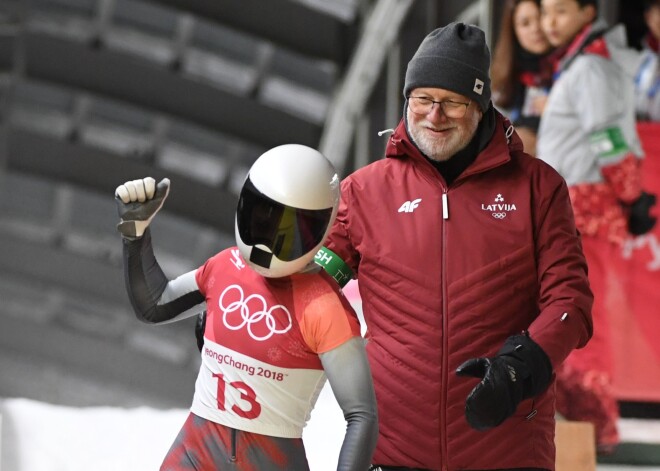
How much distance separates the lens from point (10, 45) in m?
15.7

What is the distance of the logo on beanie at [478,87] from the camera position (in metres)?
3.66

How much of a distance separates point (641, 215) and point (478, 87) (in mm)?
3609

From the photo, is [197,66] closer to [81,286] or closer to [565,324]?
[81,286]

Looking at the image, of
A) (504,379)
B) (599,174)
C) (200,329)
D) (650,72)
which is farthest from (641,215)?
(200,329)

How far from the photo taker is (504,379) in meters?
3.28

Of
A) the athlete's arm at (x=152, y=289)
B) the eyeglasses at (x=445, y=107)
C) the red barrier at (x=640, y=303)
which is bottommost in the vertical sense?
the red barrier at (x=640, y=303)

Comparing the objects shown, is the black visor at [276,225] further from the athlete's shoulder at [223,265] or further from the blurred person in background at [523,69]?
the blurred person in background at [523,69]

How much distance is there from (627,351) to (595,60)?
1.41m

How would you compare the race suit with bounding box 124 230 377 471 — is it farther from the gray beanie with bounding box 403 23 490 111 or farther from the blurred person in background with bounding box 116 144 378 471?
the gray beanie with bounding box 403 23 490 111

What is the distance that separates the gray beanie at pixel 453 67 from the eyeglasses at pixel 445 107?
33 millimetres

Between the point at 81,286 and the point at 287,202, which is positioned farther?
the point at 81,286

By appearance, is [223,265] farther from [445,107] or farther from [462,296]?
[445,107]

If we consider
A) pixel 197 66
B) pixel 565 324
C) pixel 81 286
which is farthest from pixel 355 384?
pixel 81 286

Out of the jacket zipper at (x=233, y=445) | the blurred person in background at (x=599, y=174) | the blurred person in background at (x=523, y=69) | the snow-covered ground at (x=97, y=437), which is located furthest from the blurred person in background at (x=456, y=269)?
the blurred person in background at (x=523, y=69)
